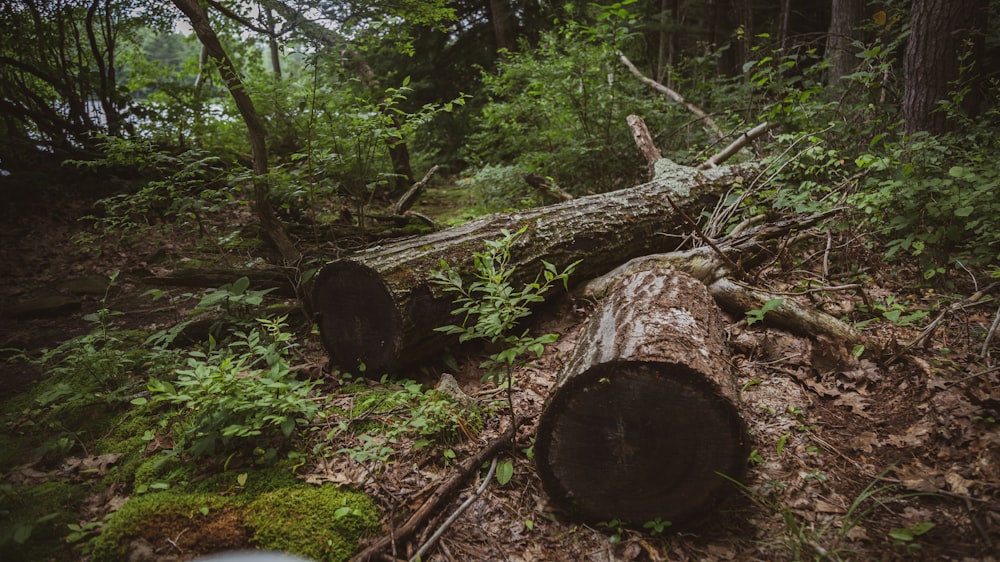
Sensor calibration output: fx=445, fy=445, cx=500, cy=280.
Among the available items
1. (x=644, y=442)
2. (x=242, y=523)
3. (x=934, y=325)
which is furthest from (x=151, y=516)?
(x=934, y=325)

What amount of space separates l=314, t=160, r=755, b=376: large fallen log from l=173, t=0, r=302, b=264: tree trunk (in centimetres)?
117

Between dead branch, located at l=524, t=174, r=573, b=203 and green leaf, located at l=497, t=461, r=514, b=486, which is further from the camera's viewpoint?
dead branch, located at l=524, t=174, r=573, b=203

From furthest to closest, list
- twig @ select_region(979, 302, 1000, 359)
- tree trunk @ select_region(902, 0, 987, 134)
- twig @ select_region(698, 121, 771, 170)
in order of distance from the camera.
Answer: twig @ select_region(698, 121, 771, 170), tree trunk @ select_region(902, 0, 987, 134), twig @ select_region(979, 302, 1000, 359)

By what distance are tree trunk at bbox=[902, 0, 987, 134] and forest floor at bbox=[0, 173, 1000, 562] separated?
165cm

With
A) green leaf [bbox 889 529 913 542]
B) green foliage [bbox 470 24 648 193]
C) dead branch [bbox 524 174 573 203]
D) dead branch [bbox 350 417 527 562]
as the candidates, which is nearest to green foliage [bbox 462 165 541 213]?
green foliage [bbox 470 24 648 193]

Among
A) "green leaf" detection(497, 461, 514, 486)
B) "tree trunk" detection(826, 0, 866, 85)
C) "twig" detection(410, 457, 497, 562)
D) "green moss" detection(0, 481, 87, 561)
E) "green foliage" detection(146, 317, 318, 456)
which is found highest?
"tree trunk" detection(826, 0, 866, 85)

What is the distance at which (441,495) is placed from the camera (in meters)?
2.31

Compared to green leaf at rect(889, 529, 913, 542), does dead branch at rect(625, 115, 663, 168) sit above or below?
above

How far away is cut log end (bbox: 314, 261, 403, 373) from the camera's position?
10.8ft

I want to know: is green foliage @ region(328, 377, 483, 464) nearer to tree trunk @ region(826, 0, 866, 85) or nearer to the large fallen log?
the large fallen log

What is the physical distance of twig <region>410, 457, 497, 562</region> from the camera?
2.07m

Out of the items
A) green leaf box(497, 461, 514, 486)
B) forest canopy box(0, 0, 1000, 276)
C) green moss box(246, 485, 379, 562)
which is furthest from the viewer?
forest canopy box(0, 0, 1000, 276)

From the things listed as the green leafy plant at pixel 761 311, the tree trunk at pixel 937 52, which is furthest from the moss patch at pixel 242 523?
the tree trunk at pixel 937 52

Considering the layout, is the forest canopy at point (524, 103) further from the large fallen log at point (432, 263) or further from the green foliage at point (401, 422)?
the green foliage at point (401, 422)
